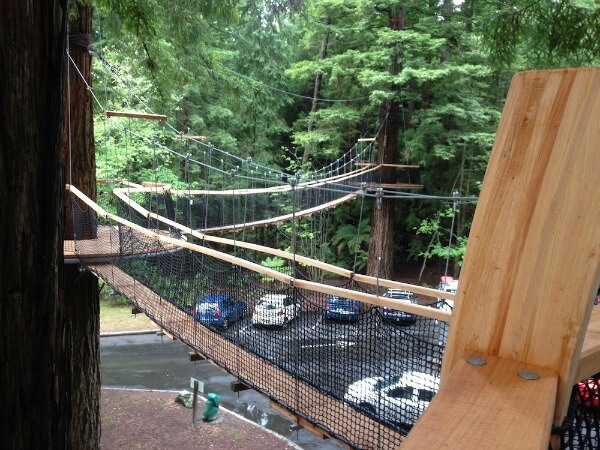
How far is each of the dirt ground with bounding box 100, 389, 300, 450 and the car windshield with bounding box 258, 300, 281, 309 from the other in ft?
9.35

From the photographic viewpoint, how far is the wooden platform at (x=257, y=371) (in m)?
2.07

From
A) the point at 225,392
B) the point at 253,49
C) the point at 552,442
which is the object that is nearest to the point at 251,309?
the point at 552,442

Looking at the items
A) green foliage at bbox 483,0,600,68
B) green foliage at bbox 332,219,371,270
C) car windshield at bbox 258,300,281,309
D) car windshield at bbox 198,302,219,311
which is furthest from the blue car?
green foliage at bbox 332,219,371,270

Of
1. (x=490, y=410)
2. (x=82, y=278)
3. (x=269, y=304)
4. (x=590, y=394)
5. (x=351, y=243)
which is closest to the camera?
(x=490, y=410)

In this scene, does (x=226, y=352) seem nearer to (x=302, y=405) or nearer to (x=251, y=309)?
(x=251, y=309)

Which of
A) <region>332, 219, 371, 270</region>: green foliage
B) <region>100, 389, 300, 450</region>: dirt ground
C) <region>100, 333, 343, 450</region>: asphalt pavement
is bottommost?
<region>100, 333, 343, 450</region>: asphalt pavement

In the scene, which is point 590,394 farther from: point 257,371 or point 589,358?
point 257,371

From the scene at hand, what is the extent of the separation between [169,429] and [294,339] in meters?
3.66

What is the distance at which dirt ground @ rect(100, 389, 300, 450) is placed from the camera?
5.26 metres

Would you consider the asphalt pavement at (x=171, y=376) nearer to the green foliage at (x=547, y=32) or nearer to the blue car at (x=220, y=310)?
the blue car at (x=220, y=310)

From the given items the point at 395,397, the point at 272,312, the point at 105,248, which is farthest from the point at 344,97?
the point at 395,397

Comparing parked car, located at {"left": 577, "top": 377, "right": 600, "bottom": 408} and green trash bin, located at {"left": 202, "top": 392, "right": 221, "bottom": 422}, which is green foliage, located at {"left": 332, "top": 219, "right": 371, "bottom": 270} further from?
parked car, located at {"left": 577, "top": 377, "right": 600, "bottom": 408}

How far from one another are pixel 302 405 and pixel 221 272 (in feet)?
3.22

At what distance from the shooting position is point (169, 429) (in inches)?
220
